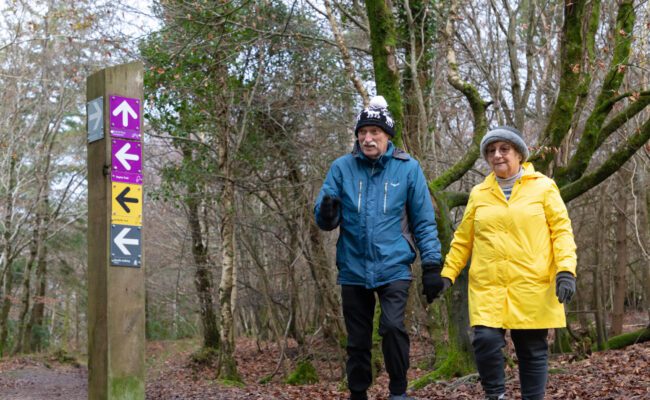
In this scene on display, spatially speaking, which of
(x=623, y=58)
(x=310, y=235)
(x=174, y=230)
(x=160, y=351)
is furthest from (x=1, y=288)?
(x=623, y=58)

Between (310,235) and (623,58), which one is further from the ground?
(623,58)

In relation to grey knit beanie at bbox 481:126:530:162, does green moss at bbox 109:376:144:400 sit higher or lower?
lower

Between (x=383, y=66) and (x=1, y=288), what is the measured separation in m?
24.0

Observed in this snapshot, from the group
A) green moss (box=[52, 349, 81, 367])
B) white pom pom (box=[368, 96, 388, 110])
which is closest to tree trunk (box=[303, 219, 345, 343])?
white pom pom (box=[368, 96, 388, 110])

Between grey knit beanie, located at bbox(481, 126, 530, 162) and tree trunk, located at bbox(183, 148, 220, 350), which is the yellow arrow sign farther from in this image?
tree trunk, located at bbox(183, 148, 220, 350)

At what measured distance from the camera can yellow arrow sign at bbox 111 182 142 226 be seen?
4.64 meters

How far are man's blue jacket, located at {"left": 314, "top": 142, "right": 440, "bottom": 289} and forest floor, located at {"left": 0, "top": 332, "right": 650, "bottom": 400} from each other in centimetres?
260

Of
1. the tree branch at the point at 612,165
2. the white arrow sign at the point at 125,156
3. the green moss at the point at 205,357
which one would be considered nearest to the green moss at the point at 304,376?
the green moss at the point at 205,357

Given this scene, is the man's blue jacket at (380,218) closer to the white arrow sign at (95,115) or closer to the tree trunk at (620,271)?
the white arrow sign at (95,115)

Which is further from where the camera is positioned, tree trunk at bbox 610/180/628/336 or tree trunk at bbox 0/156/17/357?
tree trunk at bbox 0/156/17/357

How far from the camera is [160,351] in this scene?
27141 mm

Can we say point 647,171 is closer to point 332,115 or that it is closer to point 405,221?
point 332,115

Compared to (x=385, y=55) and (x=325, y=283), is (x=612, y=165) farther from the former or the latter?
(x=325, y=283)

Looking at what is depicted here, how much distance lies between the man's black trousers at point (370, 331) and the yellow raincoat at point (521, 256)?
0.48 m
